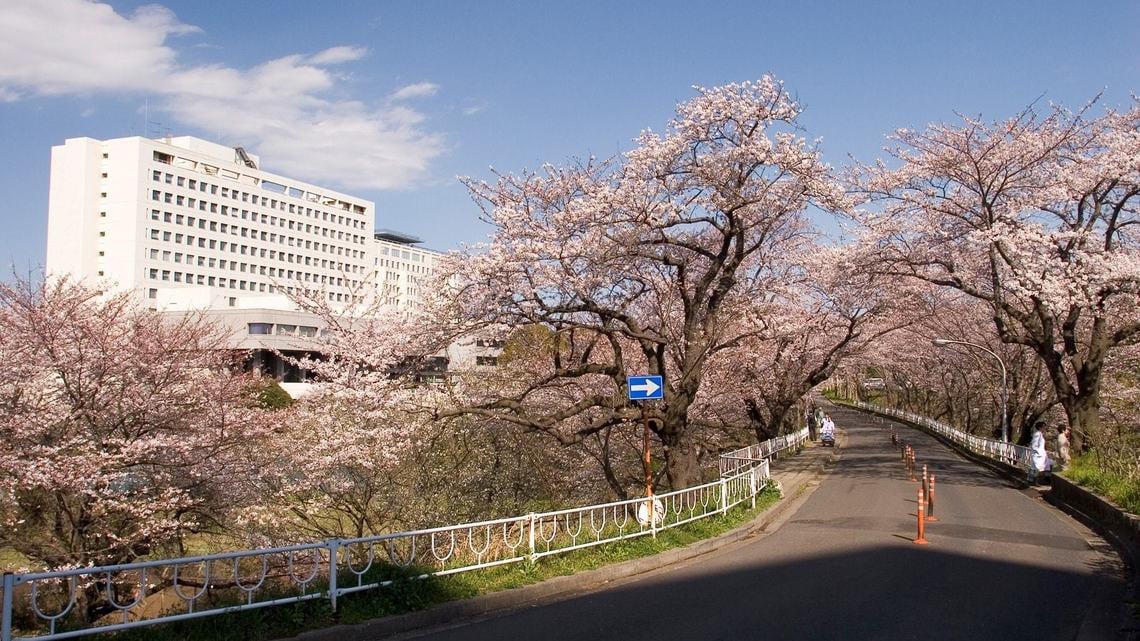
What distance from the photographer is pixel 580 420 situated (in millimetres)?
23016

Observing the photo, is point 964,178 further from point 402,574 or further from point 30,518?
point 30,518

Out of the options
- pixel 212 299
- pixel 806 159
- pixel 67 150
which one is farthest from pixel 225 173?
pixel 806 159

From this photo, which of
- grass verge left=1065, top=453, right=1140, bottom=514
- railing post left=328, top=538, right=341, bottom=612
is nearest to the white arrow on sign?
railing post left=328, top=538, right=341, bottom=612

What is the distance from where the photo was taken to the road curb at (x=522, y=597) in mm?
7820

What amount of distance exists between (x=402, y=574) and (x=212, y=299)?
6146 centimetres

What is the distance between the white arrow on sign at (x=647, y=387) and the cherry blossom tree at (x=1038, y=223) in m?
12.1

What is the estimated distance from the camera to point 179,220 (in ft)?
292

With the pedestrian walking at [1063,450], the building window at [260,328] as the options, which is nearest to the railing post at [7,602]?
the pedestrian walking at [1063,450]

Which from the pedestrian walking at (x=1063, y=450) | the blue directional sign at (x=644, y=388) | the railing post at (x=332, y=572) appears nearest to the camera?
the railing post at (x=332, y=572)

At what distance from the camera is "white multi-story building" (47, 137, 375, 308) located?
275 ft

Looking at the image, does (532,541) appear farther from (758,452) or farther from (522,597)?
(758,452)

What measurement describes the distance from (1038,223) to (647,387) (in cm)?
1495

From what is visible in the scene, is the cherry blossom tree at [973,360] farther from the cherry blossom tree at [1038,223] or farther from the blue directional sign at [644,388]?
the blue directional sign at [644,388]

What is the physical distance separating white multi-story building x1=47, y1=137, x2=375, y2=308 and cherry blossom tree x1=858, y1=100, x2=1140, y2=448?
57.6 m
